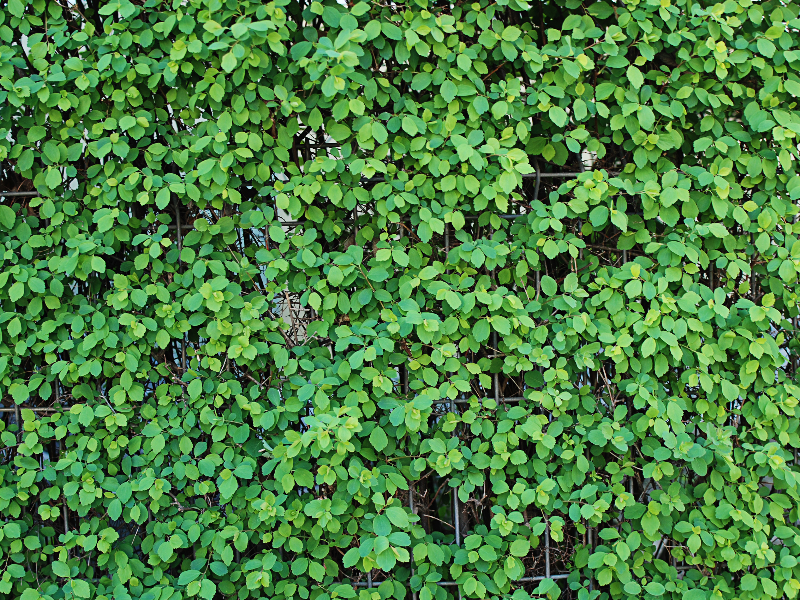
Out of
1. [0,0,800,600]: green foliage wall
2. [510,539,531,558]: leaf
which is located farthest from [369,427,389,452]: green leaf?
[510,539,531,558]: leaf

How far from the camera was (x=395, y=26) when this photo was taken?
226 centimetres

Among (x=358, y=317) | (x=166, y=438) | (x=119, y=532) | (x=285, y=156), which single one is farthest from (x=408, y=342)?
(x=119, y=532)

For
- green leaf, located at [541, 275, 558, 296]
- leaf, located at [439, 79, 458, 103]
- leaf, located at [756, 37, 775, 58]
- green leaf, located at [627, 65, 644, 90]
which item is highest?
leaf, located at [756, 37, 775, 58]

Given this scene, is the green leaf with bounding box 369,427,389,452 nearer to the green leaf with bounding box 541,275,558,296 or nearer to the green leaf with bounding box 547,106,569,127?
the green leaf with bounding box 541,275,558,296

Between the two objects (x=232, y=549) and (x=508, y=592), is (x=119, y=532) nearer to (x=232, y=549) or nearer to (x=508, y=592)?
(x=232, y=549)

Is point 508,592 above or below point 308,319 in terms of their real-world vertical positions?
below

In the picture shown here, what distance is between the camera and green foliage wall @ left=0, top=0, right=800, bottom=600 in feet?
7.60

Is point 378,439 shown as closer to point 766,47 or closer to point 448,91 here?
point 448,91

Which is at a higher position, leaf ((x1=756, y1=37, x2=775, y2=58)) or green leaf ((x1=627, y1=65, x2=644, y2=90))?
leaf ((x1=756, y1=37, x2=775, y2=58))

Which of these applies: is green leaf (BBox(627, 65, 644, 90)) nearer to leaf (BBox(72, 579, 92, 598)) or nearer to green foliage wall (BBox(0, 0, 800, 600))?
green foliage wall (BBox(0, 0, 800, 600))

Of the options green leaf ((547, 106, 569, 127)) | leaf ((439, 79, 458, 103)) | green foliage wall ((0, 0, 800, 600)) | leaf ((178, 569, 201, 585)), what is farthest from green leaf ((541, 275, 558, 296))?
leaf ((178, 569, 201, 585))

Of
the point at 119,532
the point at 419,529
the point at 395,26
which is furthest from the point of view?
the point at 119,532

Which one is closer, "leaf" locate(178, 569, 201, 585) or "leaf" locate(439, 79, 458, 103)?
"leaf" locate(439, 79, 458, 103)

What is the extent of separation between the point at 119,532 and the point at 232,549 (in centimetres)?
55
